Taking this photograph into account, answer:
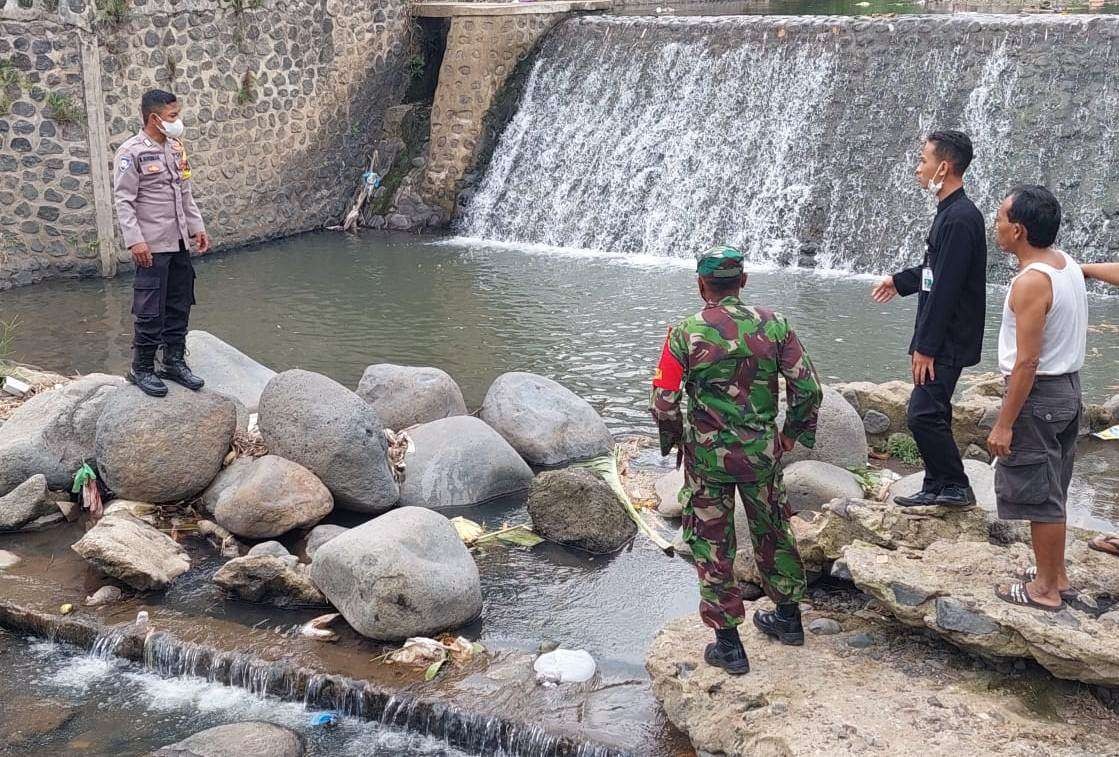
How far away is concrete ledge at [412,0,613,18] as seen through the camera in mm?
17266

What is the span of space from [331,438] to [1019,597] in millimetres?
4120

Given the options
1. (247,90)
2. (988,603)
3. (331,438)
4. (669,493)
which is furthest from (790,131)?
(988,603)

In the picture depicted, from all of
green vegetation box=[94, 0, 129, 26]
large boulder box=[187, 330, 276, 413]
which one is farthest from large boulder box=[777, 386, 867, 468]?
green vegetation box=[94, 0, 129, 26]

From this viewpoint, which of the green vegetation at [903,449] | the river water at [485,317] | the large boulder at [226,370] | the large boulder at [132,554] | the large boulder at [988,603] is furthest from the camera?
the river water at [485,317]

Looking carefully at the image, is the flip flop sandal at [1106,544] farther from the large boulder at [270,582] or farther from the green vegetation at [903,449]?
the large boulder at [270,582]

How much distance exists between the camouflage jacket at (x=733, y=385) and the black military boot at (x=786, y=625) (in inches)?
26.0

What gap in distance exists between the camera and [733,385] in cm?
466

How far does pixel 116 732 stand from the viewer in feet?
17.7

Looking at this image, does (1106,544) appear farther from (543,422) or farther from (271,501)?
(271,501)

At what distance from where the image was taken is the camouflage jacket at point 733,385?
4.63m

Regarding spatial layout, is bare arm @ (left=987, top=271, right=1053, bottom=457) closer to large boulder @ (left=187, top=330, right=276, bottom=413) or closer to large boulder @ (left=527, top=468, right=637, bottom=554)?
large boulder @ (left=527, top=468, right=637, bottom=554)

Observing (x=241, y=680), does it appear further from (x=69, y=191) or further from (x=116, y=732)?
(x=69, y=191)

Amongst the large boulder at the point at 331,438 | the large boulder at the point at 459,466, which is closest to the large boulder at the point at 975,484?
the large boulder at the point at 459,466

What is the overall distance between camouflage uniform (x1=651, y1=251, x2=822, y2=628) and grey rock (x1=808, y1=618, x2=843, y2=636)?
0.41 m
